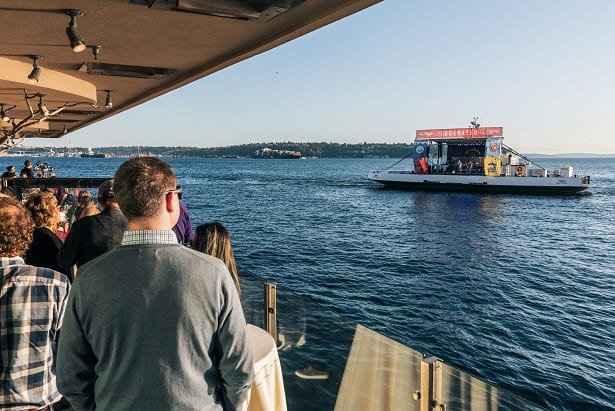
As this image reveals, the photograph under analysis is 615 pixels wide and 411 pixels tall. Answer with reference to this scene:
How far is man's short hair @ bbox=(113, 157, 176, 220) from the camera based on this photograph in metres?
1.63

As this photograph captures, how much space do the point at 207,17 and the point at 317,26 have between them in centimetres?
108

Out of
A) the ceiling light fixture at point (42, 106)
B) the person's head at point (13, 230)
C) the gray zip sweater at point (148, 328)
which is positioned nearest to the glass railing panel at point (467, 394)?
the gray zip sweater at point (148, 328)

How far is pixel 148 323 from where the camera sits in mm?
1525

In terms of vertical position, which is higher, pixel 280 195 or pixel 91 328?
pixel 91 328

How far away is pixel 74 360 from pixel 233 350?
56 centimetres

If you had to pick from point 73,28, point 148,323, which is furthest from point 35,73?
point 148,323

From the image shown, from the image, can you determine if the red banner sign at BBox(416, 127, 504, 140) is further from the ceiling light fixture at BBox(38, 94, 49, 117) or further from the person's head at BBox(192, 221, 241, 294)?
the person's head at BBox(192, 221, 241, 294)

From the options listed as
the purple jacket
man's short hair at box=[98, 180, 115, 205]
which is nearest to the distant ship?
the purple jacket

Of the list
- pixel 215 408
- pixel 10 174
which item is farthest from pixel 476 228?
pixel 215 408

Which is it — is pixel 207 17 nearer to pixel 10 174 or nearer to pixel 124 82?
pixel 124 82

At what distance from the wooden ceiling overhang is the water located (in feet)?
31.1

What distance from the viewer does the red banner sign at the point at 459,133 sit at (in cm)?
5253

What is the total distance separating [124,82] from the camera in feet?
26.8

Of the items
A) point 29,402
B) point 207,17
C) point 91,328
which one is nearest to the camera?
point 91,328
